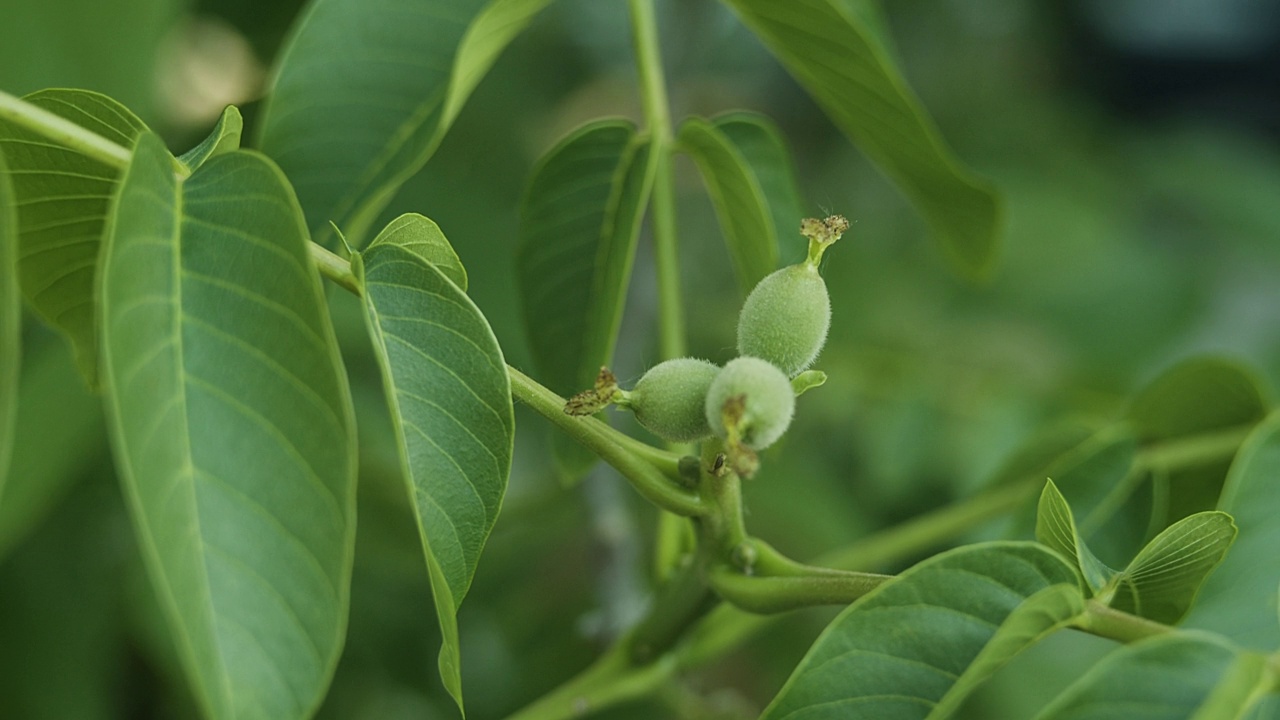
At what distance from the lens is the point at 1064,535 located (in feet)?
2.42

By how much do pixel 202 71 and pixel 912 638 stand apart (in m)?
2.26

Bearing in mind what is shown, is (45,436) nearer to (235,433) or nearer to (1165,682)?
(235,433)

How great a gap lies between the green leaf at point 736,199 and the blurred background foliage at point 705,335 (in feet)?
0.53

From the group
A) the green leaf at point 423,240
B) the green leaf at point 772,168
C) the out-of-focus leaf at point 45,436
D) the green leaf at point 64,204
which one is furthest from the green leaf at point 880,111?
the out-of-focus leaf at point 45,436

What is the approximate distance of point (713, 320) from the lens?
235 cm

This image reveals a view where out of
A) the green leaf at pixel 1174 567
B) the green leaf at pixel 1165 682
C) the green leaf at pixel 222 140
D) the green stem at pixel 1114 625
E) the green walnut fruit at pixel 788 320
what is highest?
the green leaf at pixel 222 140

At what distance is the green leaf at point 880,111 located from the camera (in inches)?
44.3

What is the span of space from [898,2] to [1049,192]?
0.82 metres

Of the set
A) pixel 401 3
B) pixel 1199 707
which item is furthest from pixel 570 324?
pixel 1199 707

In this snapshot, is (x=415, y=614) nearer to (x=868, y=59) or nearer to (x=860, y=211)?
(x=868, y=59)

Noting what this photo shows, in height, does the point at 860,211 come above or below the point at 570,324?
above

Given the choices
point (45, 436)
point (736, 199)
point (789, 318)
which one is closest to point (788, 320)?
point (789, 318)

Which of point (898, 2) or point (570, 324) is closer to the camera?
point (570, 324)

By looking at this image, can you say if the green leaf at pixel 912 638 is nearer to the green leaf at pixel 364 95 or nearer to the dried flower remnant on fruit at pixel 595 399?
the dried flower remnant on fruit at pixel 595 399
